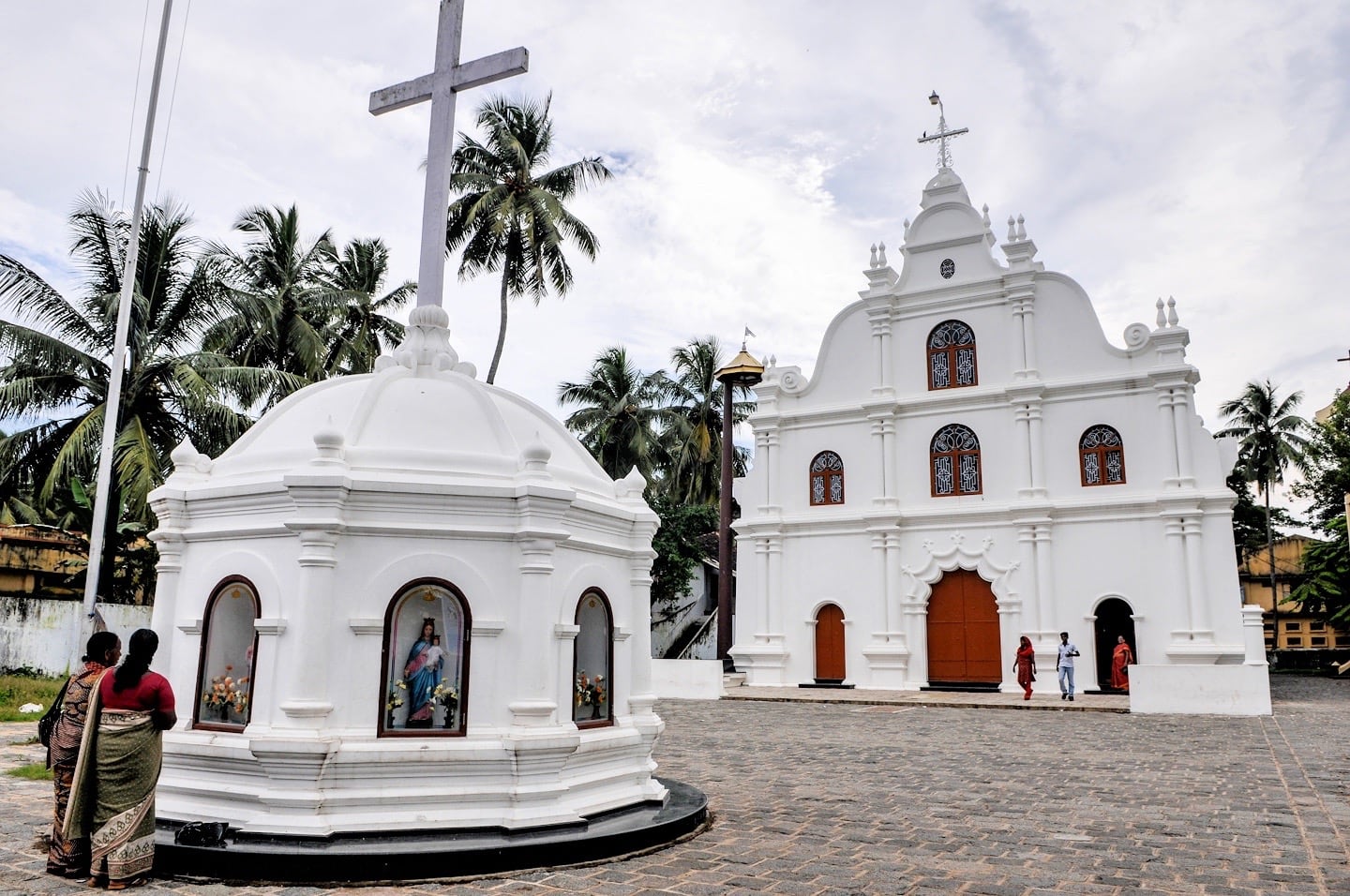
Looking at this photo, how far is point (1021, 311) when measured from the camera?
864 inches

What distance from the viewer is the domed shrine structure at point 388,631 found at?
609 cm

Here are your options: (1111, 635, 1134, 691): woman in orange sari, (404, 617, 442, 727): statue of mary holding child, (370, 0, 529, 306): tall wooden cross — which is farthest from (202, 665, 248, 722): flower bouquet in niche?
(1111, 635, 1134, 691): woman in orange sari

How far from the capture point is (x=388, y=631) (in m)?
6.35

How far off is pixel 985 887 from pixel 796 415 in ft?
62.0

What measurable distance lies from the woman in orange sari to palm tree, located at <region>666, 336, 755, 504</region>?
16606 millimetres

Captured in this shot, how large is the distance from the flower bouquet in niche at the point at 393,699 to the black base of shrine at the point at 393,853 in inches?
27.4

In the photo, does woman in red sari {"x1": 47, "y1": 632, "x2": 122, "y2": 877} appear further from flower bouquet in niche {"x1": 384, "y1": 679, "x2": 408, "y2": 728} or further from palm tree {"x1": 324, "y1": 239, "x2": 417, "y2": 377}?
palm tree {"x1": 324, "y1": 239, "x2": 417, "y2": 377}

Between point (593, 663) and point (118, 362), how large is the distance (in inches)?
407

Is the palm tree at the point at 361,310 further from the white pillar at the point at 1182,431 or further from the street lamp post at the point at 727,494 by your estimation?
the white pillar at the point at 1182,431

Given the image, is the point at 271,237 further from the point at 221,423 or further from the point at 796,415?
the point at 796,415

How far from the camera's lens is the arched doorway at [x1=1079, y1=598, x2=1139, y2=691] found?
20125mm

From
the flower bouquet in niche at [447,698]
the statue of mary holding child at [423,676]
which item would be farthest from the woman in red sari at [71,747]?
the flower bouquet in niche at [447,698]

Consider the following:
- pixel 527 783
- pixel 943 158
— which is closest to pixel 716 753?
pixel 527 783

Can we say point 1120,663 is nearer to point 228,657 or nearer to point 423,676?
point 423,676
